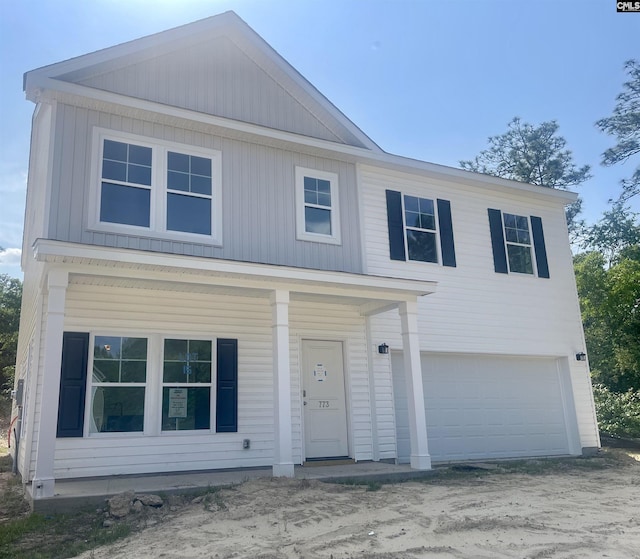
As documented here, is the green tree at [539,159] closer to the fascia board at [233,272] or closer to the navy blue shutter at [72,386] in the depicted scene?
the fascia board at [233,272]

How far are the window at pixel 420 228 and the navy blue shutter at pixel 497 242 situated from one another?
144 centimetres

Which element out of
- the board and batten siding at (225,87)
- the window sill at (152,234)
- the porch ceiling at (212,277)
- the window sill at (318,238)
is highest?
the board and batten siding at (225,87)

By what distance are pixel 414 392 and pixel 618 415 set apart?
8.88 m

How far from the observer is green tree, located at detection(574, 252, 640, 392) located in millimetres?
16516

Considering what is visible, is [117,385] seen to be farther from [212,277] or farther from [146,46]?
[146,46]

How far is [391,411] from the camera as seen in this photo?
9633mm

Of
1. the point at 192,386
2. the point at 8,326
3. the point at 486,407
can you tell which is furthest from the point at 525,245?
the point at 8,326

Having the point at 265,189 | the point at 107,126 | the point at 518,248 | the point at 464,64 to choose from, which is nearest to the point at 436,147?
the point at 464,64

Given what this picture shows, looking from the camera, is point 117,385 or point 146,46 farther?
point 146,46

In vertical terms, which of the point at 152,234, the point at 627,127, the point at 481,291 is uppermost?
the point at 627,127

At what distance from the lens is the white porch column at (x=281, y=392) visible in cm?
724

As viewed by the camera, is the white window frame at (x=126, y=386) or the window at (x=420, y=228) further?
the window at (x=420, y=228)

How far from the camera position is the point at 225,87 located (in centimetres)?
934

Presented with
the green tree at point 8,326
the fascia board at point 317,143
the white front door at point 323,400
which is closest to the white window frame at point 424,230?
the fascia board at point 317,143
